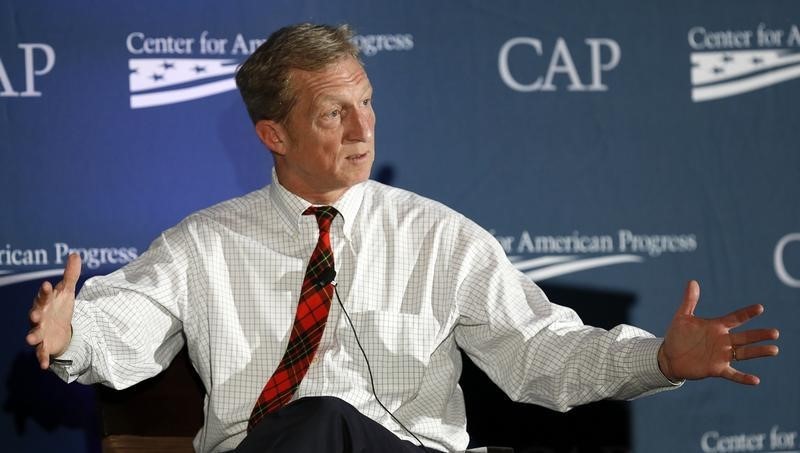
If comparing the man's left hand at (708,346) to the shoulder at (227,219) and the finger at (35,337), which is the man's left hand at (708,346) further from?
the finger at (35,337)

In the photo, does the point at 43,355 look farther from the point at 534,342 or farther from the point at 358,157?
the point at 534,342

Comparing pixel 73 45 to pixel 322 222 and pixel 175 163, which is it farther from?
pixel 322 222

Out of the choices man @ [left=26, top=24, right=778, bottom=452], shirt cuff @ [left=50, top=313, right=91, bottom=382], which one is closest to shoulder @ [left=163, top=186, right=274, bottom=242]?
man @ [left=26, top=24, right=778, bottom=452]

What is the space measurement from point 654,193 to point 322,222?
5.13 ft

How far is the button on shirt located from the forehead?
272mm

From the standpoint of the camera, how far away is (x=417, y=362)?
2.79 metres

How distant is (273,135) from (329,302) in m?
0.52

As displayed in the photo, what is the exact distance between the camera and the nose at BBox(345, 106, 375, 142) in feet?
9.39

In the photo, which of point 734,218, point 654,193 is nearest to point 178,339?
point 654,193

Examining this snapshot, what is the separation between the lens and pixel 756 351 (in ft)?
7.47

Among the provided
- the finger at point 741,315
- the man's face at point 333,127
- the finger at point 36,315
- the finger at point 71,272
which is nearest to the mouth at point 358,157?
the man's face at point 333,127

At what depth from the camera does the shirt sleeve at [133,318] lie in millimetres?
2635

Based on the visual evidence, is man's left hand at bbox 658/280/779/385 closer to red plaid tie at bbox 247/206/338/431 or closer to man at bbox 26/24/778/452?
man at bbox 26/24/778/452

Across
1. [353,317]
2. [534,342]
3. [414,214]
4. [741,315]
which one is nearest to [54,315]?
[353,317]
